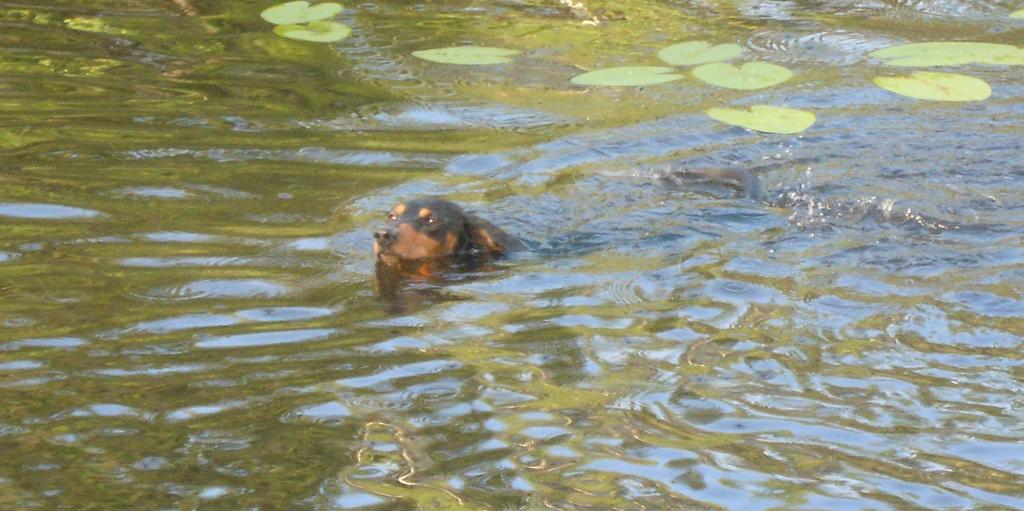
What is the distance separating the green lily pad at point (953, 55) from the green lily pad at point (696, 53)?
78 centimetres

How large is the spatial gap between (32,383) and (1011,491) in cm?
291

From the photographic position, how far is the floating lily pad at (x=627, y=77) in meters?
8.15

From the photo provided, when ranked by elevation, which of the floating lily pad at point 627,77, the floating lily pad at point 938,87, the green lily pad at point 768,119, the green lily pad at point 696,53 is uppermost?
the floating lily pad at point 938,87

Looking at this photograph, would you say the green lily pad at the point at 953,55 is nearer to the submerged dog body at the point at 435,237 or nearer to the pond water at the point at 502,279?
the pond water at the point at 502,279

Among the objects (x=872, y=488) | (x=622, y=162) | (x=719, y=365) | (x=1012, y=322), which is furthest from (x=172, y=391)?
(x=622, y=162)

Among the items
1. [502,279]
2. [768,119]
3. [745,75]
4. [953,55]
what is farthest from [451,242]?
[953,55]

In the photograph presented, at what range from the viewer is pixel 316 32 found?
33.2 ft

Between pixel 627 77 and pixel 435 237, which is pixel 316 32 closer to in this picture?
pixel 627 77

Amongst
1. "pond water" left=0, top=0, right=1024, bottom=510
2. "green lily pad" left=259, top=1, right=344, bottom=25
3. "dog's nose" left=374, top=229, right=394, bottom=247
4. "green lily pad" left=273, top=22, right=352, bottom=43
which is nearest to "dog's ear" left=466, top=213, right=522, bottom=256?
"pond water" left=0, top=0, right=1024, bottom=510

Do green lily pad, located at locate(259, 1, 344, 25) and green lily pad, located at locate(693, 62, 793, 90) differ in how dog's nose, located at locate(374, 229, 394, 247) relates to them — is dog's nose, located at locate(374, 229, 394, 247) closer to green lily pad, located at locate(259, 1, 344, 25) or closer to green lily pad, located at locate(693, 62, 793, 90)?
green lily pad, located at locate(693, 62, 793, 90)

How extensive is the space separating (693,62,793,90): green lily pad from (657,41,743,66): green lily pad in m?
0.29

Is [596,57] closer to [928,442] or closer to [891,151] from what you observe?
[891,151]

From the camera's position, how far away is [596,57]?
1006 centimetres

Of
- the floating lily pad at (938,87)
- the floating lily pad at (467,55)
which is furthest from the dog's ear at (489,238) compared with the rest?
the floating lily pad at (467,55)
